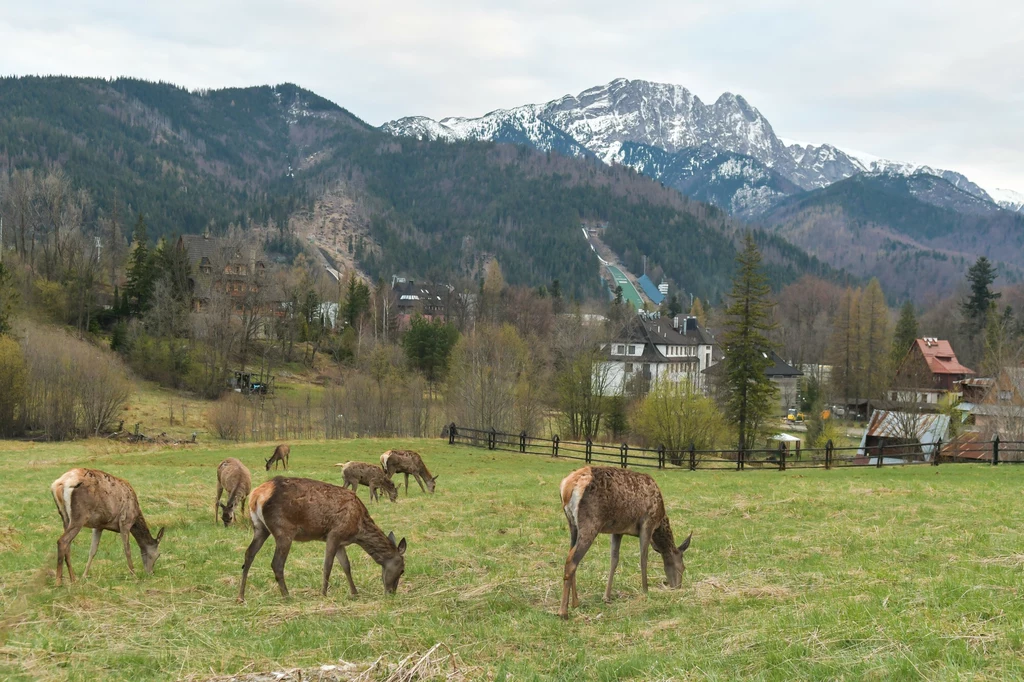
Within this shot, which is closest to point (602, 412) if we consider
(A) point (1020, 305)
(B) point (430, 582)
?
(B) point (430, 582)

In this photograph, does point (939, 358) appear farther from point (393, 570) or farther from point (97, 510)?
point (97, 510)

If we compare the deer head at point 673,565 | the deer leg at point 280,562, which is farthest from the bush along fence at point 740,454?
the deer leg at point 280,562

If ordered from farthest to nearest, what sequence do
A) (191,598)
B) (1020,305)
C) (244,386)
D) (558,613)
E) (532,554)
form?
(1020,305) < (244,386) < (532,554) < (191,598) < (558,613)

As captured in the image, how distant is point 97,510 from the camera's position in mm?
11852

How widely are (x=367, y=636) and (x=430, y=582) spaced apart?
11.5 ft

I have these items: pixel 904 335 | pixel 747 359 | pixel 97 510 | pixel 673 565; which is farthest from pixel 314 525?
pixel 904 335

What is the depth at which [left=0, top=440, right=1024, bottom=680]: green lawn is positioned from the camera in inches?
272

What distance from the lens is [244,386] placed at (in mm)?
78750

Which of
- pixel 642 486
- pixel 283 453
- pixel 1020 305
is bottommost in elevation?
pixel 283 453

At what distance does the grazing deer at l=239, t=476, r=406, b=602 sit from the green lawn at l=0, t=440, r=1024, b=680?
46cm

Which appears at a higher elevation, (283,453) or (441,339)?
(441,339)

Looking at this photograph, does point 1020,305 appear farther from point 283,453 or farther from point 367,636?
point 367,636

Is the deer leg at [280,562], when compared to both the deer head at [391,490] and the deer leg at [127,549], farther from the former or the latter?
the deer head at [391,490]

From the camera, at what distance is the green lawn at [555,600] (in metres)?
6.91
